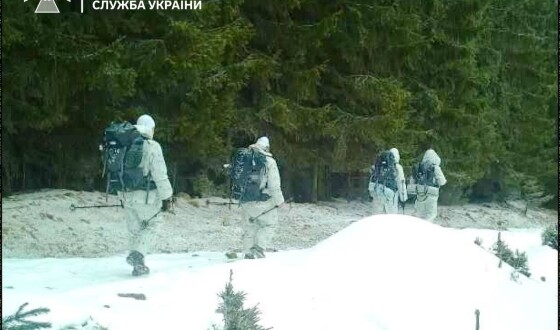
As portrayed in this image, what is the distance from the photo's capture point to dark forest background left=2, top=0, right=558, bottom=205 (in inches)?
553

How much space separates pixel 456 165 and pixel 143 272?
61.1 feet

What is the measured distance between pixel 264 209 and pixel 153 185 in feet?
7.31

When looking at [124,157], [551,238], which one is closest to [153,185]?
[124,157]

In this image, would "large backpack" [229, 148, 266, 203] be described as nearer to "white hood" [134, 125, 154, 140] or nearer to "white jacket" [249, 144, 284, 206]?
"white jacket" [249, 144, 284, 206]

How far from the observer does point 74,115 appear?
15656 mm

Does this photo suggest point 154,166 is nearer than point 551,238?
Yes

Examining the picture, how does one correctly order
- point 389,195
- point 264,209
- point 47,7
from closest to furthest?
point 264,209 → point 47,7 → point 389,195

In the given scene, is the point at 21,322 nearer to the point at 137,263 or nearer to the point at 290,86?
the point at 137,263

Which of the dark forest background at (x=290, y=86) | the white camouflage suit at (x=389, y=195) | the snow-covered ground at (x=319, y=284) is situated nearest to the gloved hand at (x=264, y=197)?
the snow-covered ground at (x=319, y=284)

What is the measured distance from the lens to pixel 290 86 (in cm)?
1953

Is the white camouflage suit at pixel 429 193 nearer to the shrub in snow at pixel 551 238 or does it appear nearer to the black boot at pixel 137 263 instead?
the shrub in snow at pixel 551 238

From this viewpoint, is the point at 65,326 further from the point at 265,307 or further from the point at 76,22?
the point at 76,22

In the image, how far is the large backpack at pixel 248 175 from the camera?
10.9 meters

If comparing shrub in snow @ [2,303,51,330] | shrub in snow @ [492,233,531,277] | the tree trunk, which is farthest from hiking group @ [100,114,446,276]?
the tree trunk
